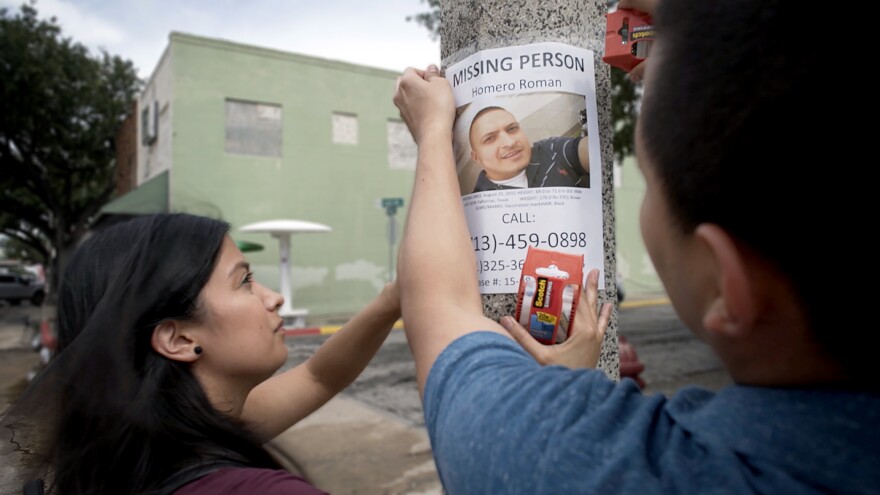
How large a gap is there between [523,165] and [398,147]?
1647cm

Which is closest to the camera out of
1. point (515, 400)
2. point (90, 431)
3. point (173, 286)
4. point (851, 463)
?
point (851, 463)

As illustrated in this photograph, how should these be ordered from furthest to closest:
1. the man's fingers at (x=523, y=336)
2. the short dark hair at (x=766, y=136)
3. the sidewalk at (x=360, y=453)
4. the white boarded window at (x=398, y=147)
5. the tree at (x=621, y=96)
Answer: the white boarded window at (x=398, y=147) → the tree at (x=621, y=96) → the sidewalk at (x=360, y=453) → the man's fingers at (x=523, y=336) → the short dark hair at (x=766, y=136)

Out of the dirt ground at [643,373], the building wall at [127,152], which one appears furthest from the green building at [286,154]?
the dirt ground at [643,373]

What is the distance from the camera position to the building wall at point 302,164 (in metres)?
15.0

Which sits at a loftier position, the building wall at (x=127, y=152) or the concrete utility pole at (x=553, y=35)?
the building wall at (x=127, y=152)

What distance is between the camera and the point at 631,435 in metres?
0.68

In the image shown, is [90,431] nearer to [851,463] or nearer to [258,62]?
[851,463]

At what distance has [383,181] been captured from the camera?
1730 centimetres

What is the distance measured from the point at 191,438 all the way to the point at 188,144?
15.0m

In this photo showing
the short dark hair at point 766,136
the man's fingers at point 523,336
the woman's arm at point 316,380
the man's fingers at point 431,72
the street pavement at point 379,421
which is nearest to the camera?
the short dark hair at point 766,136

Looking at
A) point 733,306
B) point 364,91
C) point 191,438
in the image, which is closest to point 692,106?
point 733,306

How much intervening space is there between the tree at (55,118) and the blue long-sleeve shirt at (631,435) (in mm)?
21077

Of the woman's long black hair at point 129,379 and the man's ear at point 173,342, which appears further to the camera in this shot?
the man's ear at point 173,342

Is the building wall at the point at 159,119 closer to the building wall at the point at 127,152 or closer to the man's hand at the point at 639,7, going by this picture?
the building wall at the point at 127,152
